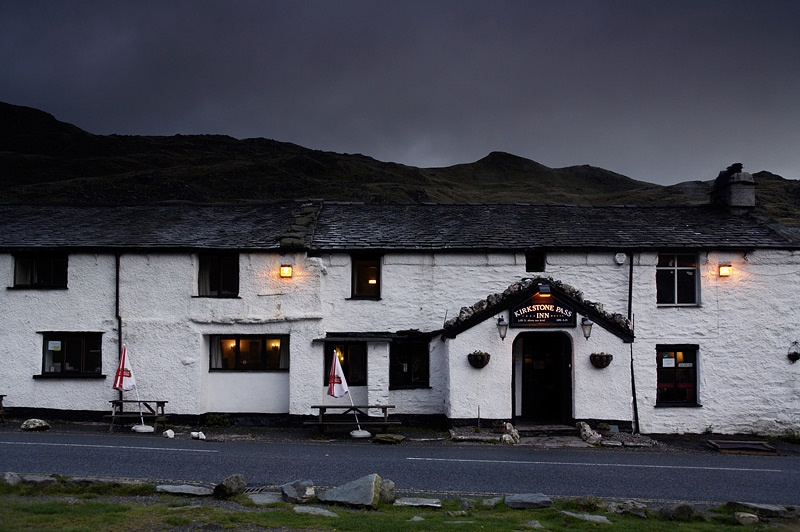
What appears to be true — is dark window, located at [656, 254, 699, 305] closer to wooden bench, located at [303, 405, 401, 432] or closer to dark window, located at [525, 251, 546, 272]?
dark window, located at [525, 251, 546, 272]

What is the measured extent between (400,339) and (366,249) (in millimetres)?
2959

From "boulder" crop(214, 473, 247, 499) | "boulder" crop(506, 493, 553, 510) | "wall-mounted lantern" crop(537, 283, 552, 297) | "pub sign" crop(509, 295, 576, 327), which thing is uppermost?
"wall-mounted lantern" crop(537, 283, 552, 297)

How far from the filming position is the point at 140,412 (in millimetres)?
17406

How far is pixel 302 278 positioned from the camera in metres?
18.2

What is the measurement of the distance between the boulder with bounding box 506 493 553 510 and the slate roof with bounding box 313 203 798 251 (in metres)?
9.85

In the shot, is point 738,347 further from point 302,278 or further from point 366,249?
point 302,278

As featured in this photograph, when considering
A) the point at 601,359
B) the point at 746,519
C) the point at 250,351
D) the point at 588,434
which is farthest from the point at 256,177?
the point at 746,519

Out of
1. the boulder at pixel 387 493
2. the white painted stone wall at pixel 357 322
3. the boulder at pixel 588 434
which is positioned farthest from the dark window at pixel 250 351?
the boulder at pixel 387 493

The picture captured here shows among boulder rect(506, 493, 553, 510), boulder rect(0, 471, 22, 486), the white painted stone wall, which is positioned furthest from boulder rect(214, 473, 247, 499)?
the white painted stone wall

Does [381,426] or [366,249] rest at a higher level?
[366,249]

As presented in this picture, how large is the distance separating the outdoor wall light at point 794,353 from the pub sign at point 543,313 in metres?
7.08

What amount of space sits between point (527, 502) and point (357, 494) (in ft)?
8.61

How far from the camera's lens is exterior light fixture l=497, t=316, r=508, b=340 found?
16.7 metres

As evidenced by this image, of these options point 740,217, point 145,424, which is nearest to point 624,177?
point 740,217
